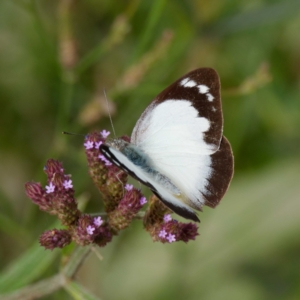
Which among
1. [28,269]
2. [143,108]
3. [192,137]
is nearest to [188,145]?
[192,137]

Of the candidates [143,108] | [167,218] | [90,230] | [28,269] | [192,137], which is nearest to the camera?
[90,230]

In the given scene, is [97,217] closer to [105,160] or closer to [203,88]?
[105,160]

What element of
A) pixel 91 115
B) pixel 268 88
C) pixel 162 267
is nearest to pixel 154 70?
pixel 91 115

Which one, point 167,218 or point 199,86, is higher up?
point 199,86

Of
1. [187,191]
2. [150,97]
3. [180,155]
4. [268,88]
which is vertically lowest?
[187,191]

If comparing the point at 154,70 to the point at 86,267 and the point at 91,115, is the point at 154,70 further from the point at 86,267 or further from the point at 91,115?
the point at 86,267

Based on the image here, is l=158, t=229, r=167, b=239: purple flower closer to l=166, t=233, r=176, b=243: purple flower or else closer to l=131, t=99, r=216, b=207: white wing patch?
l=166, t=233, r=176, b=243: purple flower

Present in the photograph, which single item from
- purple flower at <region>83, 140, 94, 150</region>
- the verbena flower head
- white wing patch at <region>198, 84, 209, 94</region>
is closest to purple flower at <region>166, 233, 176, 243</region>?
the verbena flower head
